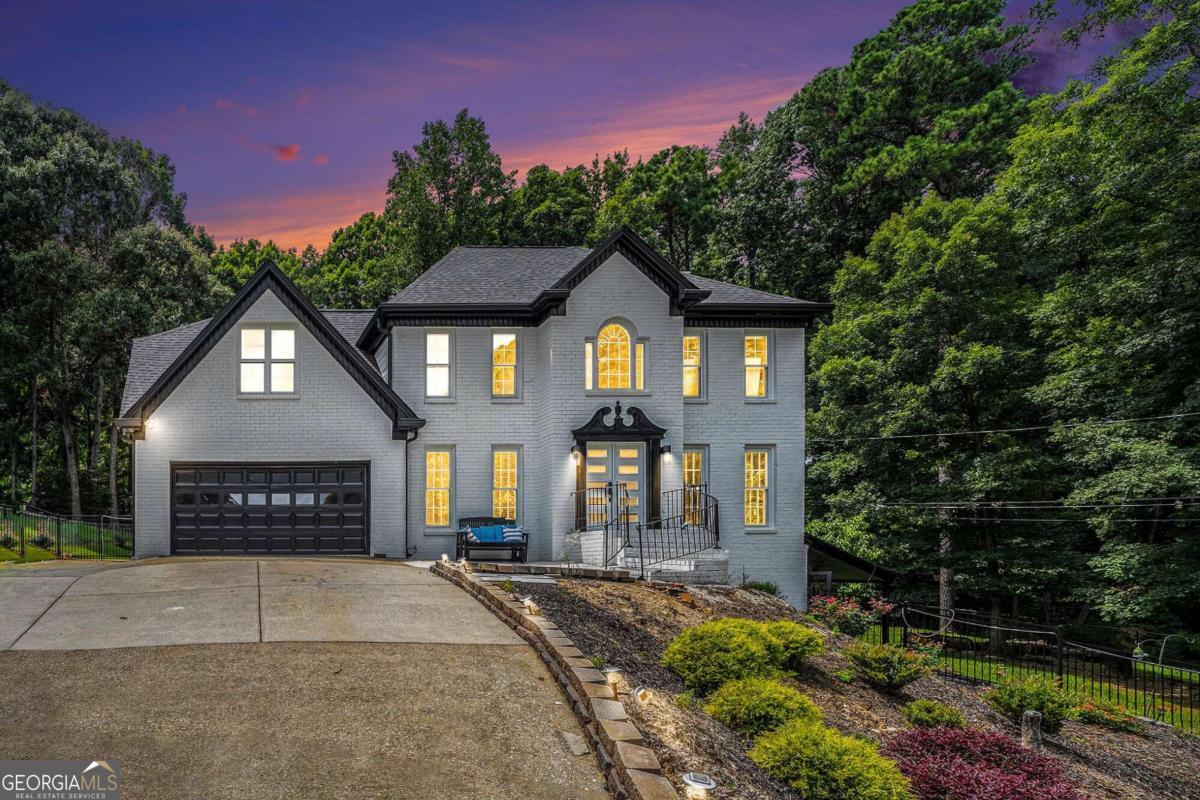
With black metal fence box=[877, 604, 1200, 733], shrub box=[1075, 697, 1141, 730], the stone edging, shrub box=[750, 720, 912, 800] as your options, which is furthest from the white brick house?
shrub box=[750, 720, 912, 800]

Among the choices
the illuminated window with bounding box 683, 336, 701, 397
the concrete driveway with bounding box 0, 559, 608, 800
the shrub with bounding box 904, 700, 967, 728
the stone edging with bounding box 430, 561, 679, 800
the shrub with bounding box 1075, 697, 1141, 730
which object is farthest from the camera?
the illuminated window with bounding box 683, 336, 701, 397

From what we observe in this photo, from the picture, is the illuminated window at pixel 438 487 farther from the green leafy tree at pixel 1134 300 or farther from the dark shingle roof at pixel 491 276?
the green leafy tree at pixel 1134 300

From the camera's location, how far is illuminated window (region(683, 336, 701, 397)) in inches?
848

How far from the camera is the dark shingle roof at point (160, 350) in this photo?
2073cm

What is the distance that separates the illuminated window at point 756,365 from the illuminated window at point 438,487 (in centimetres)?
824

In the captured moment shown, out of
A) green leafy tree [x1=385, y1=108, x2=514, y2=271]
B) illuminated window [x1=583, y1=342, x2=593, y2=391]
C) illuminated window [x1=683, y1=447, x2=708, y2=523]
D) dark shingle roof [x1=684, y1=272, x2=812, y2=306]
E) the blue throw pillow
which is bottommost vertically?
the blue throw pillow

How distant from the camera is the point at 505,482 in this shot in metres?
21.0

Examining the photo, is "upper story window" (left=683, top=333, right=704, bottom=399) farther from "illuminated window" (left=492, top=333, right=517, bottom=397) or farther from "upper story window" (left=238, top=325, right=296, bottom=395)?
"upper story window" (left=238, top=325, right=296, bottom=395)

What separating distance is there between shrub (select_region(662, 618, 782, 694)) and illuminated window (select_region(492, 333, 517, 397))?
39.2ft

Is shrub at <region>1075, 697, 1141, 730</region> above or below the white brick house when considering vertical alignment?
below

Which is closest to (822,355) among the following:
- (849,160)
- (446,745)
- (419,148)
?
(849,160)

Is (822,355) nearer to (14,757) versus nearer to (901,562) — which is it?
(901,562)

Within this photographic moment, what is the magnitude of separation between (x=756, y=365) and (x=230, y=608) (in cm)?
1475

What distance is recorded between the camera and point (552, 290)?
1961 cm
